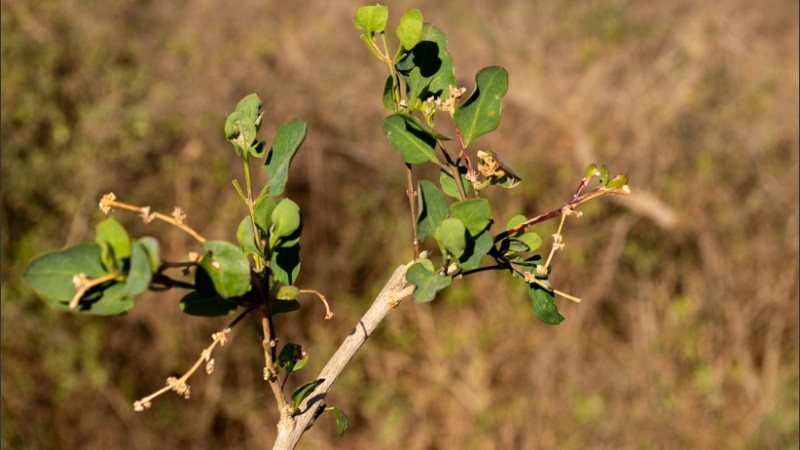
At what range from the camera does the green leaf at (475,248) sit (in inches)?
35.1

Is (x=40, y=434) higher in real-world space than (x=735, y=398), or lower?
lower

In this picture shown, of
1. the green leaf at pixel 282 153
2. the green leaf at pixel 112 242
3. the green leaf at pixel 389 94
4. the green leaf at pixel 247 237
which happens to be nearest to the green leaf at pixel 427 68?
the green leaf at pixel 389 94

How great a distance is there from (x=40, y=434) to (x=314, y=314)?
1.70 meters

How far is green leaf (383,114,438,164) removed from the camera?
939 millimetres

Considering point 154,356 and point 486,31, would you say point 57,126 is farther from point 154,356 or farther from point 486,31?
point 486,31

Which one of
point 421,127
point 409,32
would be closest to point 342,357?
point 421,127

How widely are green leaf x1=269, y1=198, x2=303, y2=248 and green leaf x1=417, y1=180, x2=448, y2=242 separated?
15cm

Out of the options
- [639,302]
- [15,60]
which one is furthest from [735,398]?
[15,60]

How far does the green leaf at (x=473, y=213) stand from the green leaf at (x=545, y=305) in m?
0.12

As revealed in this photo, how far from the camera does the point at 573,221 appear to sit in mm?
5176

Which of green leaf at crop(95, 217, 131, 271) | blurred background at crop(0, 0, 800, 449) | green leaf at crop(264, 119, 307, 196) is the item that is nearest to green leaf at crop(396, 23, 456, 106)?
green leaf at crop(264, 119, 307, 196)

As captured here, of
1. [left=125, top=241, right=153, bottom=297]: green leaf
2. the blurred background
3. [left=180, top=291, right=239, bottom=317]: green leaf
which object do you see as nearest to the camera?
[left=125, top=241, right=153, bottom=297]: green leaf

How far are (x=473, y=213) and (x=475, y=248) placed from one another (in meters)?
0.04

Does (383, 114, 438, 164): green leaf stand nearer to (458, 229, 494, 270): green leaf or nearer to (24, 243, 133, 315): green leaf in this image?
(458, 229, 494, 270): green leaf
